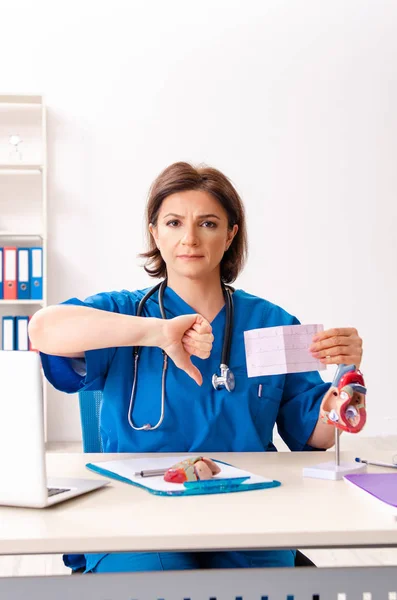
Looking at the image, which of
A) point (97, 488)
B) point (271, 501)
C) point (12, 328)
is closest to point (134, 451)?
point (97, 488)

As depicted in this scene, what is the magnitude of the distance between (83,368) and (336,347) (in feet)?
1.66

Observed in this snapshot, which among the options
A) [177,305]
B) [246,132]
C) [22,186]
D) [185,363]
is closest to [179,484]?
[185,363]

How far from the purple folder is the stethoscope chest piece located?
0.34 meters

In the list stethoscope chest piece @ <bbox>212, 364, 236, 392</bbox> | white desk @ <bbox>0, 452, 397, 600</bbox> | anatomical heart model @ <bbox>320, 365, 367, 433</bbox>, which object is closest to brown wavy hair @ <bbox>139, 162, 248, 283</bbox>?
stethoscope chest piece @ <bbox>212, 364, 236, 392</bbox>

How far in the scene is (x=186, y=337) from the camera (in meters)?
1.35

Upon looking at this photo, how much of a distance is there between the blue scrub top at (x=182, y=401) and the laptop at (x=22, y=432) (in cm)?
47

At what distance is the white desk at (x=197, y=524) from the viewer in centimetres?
86

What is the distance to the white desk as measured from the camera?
861 millimetres

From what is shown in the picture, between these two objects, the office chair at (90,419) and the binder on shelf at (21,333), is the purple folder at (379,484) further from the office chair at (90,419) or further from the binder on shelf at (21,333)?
the binder on shelf at (21,333)

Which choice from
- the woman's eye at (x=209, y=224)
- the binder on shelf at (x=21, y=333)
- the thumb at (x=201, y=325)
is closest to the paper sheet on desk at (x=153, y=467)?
the thumb at (x=201, y=325)

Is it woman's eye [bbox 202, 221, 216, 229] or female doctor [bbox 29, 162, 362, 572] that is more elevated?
woman's eye [bbox 202, 221, 216, 229]

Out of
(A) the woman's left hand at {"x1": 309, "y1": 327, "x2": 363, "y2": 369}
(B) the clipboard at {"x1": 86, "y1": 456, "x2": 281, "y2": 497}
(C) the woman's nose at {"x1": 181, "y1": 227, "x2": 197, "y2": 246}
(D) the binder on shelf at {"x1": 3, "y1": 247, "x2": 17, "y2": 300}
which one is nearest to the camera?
(B) the clipboard at {"x1": 86, "y1": 456, "x2": 281, "y2": 497}

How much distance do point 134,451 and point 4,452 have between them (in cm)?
52

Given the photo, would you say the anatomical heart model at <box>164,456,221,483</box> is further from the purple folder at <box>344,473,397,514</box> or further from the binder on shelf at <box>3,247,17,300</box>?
the binder on shelf at <box>3,247,17,300</box>
